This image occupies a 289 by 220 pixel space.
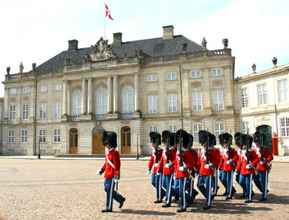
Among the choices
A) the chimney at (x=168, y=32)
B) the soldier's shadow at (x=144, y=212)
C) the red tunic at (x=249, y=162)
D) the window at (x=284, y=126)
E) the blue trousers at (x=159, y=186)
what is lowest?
the soldier's shadow at (x=144, y=212)

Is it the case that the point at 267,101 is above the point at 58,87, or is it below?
below

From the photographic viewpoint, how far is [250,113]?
121ft

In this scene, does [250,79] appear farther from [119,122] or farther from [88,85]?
[88,85]

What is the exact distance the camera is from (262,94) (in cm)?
3559

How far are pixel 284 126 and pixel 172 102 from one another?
42.9 feet

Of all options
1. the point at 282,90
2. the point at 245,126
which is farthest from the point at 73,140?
the point at 282,90

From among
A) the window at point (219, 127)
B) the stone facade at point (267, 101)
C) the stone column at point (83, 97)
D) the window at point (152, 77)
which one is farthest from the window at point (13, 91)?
the stone facade at point (267, 101)

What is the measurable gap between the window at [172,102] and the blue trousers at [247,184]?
31.4m

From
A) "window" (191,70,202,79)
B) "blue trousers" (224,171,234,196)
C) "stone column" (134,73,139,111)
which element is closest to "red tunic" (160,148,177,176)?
"blue trousers" (224,171,234,196)

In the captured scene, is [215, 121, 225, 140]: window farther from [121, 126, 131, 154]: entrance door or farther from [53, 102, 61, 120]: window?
[53, 102, 61, 120]: window

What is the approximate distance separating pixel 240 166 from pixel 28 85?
144 ft

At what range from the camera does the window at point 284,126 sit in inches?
1310

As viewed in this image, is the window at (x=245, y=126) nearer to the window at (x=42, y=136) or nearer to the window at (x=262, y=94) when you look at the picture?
the window at (x=262, y=94)

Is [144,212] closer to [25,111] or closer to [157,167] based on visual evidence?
[157,167]
